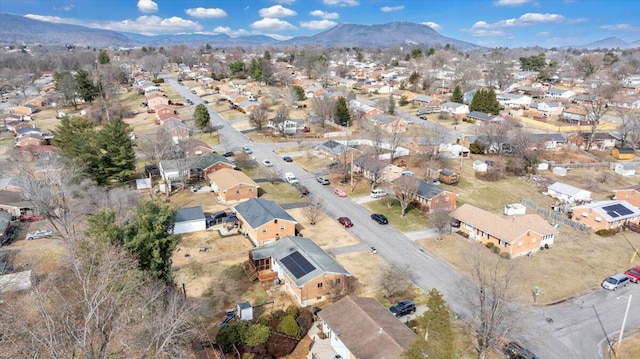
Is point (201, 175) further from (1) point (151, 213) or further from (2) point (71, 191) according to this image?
(1) point (151, 213)

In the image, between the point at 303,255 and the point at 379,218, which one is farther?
the point at 379,218

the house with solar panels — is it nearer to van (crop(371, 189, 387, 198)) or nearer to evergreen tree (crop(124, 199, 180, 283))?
evergreen tree (crop(124, 199, 180, 283))

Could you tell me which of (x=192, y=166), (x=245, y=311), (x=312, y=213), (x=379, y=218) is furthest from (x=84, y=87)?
(x=245, y=311)

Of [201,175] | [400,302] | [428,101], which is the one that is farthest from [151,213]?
[428,101]

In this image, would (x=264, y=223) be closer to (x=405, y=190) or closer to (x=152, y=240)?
(x=152, y=240)

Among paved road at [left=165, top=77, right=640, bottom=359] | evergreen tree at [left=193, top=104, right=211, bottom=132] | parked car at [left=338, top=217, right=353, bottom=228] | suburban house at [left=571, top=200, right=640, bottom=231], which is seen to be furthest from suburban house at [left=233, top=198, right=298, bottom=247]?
evergreen tree at [left=193, top=104, right=211, bottom=132]

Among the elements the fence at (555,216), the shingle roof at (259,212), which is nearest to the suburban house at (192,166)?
the shingle roof at (259,212)
